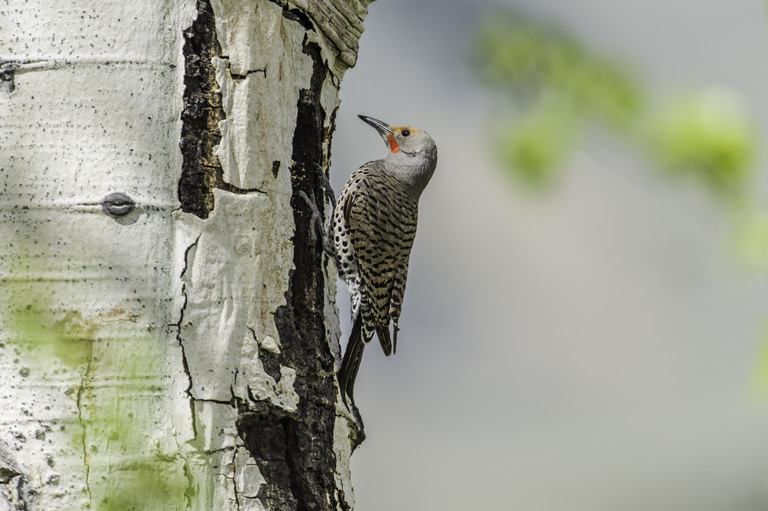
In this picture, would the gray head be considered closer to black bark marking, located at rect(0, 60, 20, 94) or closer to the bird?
the bird

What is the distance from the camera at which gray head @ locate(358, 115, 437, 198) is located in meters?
4.32

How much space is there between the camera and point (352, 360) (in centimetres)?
318

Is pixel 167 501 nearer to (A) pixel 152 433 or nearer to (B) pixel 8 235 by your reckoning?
(A) pixel 152 433

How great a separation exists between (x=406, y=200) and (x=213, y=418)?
7.54 feet

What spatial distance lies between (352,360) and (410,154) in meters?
1.50

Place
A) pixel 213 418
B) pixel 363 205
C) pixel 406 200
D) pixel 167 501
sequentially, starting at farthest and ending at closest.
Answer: pixel 406 200
pixel 363 205
pixel 213 418
pixel 167 501

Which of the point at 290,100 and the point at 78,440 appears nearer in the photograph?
the point at 78,440

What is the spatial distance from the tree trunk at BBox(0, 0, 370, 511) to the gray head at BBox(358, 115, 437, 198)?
2101mm

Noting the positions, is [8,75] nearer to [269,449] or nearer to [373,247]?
[269,449]

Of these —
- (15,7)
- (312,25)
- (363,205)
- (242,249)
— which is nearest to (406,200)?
(363,205)

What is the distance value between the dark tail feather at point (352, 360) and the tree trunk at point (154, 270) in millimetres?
210

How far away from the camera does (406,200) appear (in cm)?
412

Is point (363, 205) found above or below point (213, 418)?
above

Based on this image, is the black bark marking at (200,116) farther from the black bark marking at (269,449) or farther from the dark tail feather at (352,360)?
the dark tail feather at (352,360)
